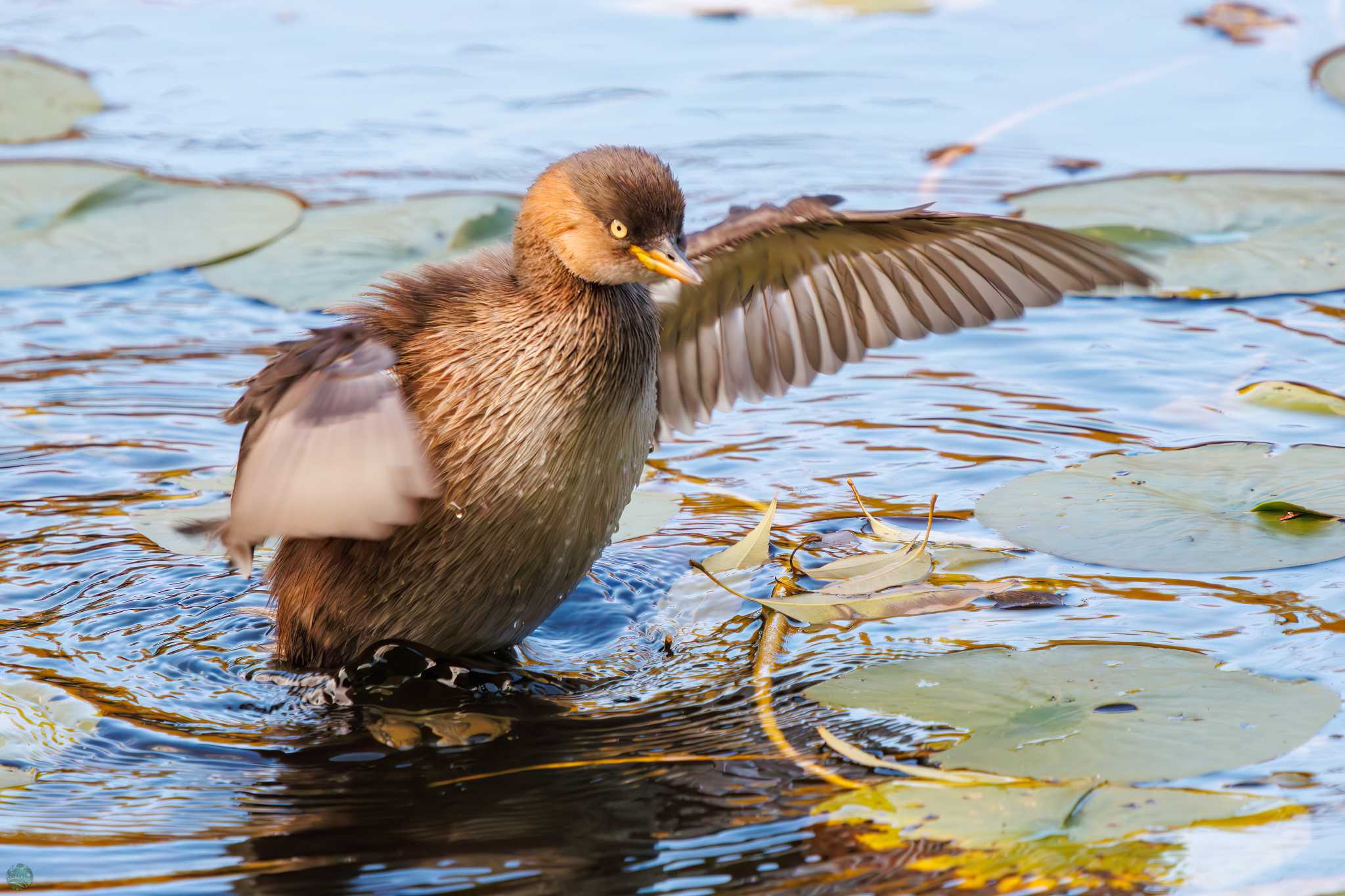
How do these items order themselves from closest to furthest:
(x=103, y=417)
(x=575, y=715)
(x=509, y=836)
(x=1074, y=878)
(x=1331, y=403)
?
1. (x=1074, y=878)
2. (x=509, y=836)
3. (x=575, y=715)
4. (x=1331, y=403)
5. (x=103, y=417)

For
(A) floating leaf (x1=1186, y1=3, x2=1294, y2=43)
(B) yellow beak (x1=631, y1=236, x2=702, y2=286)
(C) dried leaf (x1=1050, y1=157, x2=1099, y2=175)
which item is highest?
(A) floating leaf (x1=1186, y1=3, x2=1294, y2=43)

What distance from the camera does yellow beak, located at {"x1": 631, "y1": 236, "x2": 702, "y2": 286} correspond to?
4.13m

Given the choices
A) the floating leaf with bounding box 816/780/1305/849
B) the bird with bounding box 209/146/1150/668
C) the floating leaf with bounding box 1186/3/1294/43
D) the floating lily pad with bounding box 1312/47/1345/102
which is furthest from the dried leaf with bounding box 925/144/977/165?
the floating leaf with bounding box 816/780/1305/849

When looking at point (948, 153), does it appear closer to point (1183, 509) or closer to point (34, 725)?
point (1183, 509)

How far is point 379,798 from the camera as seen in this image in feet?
12.2

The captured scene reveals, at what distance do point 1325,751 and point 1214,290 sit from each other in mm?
3063

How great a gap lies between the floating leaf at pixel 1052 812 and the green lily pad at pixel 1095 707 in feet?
0.21

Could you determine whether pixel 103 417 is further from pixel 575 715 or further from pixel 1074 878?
pixel 1074 878

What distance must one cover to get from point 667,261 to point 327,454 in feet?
3.38

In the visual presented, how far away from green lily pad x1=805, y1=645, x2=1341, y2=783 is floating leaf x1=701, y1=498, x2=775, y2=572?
579 millimetres

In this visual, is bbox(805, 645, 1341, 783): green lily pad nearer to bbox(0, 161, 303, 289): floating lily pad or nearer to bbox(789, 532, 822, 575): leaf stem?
bbox(789, 532, 822, 575): leaf stem

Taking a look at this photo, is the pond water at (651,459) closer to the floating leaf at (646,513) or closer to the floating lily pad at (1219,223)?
the floating leaf at (646,513)

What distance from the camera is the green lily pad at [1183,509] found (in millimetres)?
4488

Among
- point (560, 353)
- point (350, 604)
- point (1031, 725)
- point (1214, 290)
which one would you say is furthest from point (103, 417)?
point (1214, 290)
